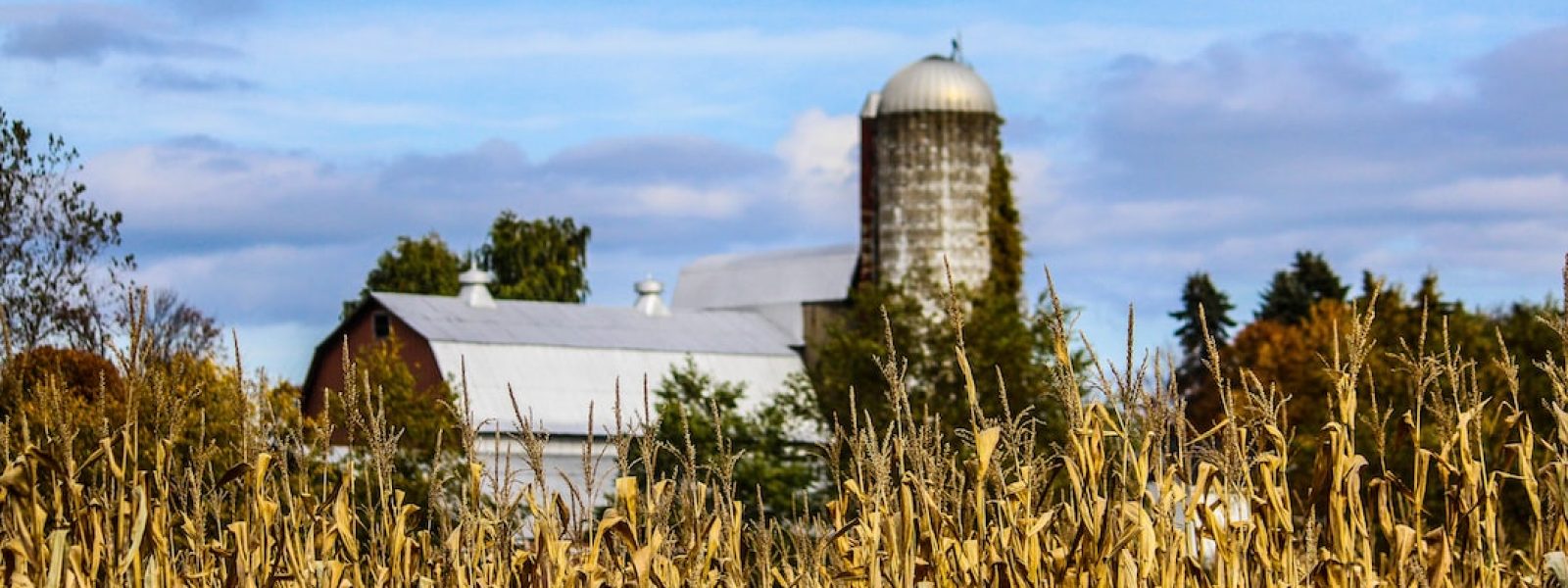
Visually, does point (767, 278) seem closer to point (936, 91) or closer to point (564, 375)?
point (936, 91)

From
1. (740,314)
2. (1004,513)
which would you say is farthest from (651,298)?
(1004,513)

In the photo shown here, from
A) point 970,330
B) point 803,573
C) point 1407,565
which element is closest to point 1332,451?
point 1407,565

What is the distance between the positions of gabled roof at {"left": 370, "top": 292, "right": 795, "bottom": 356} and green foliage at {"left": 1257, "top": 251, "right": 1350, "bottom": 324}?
22.0 metres

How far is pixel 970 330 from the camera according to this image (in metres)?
54.8

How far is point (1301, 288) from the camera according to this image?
78.0m

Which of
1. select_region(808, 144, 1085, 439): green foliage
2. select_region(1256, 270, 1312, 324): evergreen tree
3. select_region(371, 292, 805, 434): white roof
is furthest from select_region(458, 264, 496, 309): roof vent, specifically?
select_region(1256, 270, 1312, 324): evergreen tree

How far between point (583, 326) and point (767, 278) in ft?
34.1

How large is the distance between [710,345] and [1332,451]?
181 ft

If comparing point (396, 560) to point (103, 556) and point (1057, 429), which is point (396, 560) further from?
point (1057, 429)

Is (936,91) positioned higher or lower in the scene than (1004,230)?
higher

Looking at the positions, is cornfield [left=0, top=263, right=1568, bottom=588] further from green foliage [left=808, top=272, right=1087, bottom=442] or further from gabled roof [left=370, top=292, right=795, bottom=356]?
gabled roof [left=370, top=292, right=795, bottom=356]

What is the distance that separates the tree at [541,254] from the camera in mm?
78250

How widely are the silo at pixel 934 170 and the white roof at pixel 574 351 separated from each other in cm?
498

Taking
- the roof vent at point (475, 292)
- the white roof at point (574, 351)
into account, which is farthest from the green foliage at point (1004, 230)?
the roof vent at point (475, 292)
